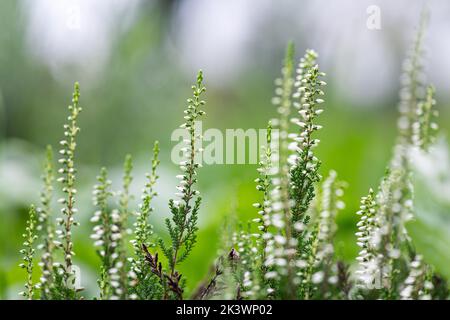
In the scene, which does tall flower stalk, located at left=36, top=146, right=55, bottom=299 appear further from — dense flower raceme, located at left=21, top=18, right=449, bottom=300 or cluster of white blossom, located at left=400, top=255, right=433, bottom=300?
cluster of white blossom, located at left=400, top=255, right=433, bottom=300

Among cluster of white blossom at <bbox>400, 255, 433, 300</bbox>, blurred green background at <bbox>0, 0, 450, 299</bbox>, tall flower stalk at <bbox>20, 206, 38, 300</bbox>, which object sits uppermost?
blurred green background at <bbox>0, 0, 450, 299</bbox>

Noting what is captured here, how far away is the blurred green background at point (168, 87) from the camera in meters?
3.73

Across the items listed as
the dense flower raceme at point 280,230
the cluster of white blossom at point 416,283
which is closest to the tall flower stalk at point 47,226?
the dense flower raceme at point 280,230

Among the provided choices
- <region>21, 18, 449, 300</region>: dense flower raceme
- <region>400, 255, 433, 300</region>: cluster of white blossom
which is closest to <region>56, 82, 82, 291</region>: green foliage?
<region>21, 18, 449, 300</region>: dense flower raceme

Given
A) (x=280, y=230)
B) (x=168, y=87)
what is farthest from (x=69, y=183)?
(x=168, y=87)

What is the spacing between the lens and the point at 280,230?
1.24 metres

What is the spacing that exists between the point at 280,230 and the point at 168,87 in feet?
13.1

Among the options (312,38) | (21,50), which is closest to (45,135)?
(21,50)

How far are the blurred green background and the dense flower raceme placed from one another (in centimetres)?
165

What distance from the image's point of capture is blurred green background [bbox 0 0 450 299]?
3730mm

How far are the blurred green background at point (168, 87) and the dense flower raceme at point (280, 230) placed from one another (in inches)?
64.9

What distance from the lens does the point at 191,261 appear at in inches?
103
